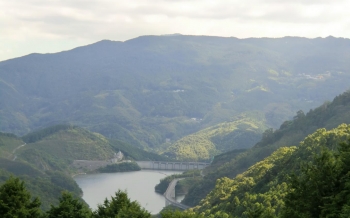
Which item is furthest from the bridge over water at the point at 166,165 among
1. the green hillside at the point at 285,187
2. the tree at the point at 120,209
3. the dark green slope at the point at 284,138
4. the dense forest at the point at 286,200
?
the tree at the point at 120,209

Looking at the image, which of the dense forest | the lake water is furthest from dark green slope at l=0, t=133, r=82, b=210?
the dense forest

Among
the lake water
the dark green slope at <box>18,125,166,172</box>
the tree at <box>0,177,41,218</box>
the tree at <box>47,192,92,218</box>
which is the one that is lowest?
the lake water

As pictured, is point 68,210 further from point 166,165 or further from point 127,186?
point 166,165

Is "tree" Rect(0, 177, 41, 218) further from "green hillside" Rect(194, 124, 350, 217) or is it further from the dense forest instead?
"green hillside" Rect(194, 124, 350, 217)

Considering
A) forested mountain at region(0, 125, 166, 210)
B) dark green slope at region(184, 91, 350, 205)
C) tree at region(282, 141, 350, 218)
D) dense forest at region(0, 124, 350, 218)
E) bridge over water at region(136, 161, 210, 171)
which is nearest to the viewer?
tree at region(282, 141, 350, 218)

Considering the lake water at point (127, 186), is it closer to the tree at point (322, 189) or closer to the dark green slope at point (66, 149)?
the dark green slope at point (66, 149)

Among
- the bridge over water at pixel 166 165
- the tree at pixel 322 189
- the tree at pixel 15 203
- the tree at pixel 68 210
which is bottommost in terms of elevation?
the bridge over water at pixel 166 165
